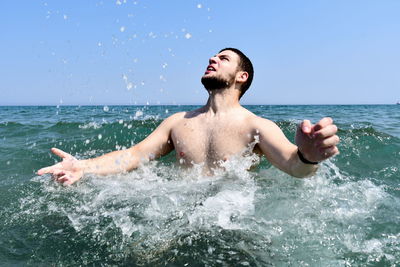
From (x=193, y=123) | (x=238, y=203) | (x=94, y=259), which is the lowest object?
(x=94, y=259)

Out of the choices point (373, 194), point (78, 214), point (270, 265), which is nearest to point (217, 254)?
point (270, 265)

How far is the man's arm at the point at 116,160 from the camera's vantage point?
3.40m

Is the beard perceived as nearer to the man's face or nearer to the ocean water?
the man's face

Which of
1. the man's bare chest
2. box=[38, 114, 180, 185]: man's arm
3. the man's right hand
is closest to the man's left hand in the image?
the man's bare chest

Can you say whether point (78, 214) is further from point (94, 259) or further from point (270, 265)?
point (270, 265)

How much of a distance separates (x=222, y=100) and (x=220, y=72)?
303mm

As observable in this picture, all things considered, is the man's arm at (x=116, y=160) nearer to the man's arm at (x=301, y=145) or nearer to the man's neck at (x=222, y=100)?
the man's neck at (x=222, y=100)

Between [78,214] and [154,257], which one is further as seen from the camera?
[78,214]

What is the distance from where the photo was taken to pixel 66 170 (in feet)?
11.3

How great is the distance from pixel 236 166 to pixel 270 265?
59.2 inches

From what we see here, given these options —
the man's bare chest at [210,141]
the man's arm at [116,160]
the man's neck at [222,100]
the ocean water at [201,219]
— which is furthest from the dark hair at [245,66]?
the ocean water at [201,219]

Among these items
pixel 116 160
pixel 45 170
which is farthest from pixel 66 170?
pixel 116 160

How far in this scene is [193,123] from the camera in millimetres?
3932

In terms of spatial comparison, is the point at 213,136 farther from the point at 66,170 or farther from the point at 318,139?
the point at 318,139
